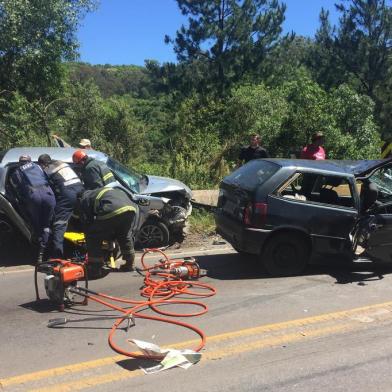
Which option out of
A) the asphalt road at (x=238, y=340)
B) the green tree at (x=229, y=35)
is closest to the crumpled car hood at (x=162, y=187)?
the asphalt road at (x=238, y=340)

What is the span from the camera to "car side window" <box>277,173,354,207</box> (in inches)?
280

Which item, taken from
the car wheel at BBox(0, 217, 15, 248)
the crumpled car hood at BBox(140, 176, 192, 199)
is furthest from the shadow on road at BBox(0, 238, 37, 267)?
the crumpled car hood at BBox(140, 176, 192, 199)

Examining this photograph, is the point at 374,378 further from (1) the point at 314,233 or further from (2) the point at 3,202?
(2) the point at 3,202

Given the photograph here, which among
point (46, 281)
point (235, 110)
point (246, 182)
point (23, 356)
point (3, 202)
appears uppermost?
point (235, 110)

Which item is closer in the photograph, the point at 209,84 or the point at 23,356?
the point at 23,356

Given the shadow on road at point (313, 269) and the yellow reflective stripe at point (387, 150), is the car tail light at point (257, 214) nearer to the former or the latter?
the shadow on road at point (313, 269)

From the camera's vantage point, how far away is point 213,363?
433cm

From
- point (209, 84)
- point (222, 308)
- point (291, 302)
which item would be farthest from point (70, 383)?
point (209, 84)

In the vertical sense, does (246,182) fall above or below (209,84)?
below

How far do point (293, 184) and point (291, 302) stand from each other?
2.04 m

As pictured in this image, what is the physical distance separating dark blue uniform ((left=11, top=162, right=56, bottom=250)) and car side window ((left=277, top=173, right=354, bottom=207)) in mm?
3272

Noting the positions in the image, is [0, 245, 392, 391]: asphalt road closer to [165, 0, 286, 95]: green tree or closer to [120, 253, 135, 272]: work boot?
[120, 253, 135, 272]: work boot

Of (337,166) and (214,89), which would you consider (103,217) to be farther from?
(214,89)

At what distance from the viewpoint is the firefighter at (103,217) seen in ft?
21.7
